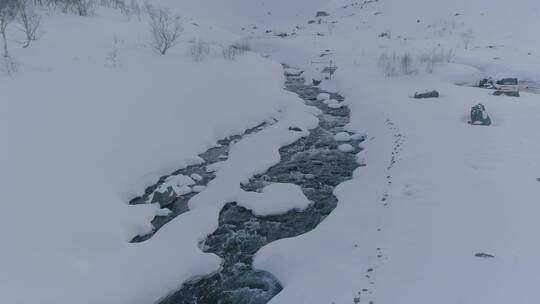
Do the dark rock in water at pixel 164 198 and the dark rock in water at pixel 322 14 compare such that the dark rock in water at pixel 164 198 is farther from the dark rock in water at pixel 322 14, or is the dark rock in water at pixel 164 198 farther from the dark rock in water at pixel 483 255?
the dark rock in water at pixel 322 14

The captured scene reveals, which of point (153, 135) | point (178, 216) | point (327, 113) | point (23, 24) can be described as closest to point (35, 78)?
point (153, 135)

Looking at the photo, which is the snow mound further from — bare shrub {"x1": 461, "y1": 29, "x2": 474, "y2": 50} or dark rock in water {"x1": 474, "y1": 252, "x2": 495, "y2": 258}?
bare shrub {"x1": 461, "y1": 29, "x2": 474, "y2": 50}

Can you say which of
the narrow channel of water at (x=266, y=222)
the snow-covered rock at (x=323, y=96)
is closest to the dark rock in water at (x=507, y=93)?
the narrow channel of water at (x=266, y=222)

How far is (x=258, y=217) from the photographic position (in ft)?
35.4

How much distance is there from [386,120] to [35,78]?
13148 mm

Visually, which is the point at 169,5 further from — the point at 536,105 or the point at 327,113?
the point at 536,105

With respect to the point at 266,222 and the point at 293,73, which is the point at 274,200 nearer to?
the point at 266,222

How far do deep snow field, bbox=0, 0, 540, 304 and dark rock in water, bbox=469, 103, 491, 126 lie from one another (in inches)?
20.5

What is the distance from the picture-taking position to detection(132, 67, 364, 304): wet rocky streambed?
817 cm

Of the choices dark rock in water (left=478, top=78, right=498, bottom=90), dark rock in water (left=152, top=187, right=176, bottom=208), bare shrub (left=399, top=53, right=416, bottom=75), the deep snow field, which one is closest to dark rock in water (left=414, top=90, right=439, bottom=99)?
the deep snow field

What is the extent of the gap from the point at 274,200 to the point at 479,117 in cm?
882

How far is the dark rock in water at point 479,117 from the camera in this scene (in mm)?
14762

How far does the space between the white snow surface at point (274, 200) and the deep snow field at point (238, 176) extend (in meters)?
0.06

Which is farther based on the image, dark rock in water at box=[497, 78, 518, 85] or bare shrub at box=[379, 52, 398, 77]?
bare shrub at box=[379, 52, 398, 77]
